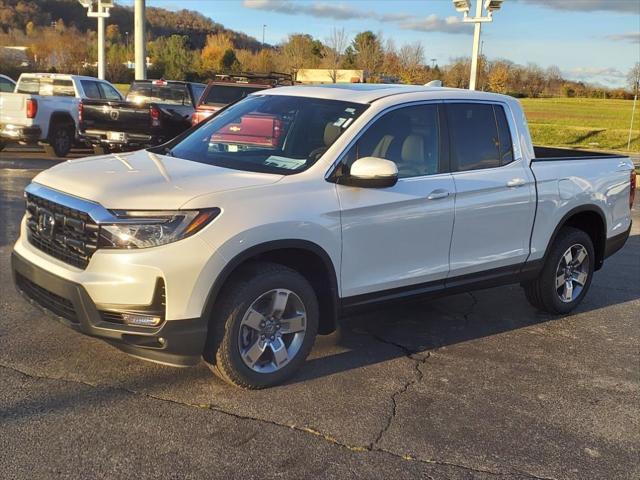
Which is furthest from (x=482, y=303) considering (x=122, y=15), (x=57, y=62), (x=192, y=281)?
(x=122, y=15)

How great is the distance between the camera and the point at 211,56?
2896 inches

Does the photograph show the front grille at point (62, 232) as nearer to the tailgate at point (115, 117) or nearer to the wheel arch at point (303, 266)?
the wheel arch at point (303, 266)

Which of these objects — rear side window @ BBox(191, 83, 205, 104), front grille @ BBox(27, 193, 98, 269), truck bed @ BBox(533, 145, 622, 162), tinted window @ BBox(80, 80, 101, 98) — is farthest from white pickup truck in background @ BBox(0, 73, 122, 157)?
front grille @ BBox(27, 193, 98, 269)

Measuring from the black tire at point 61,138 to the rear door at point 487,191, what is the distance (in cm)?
1231

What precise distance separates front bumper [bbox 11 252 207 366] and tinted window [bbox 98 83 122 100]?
1430 centimetres

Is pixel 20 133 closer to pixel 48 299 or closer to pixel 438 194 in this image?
pixel 48 299

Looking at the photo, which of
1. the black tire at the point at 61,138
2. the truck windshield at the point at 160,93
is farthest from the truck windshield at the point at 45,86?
the truck windshield at the point at 160,93

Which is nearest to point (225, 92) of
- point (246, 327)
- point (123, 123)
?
point (123, 123)

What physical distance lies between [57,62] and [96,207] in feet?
232

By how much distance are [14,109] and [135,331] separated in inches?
490

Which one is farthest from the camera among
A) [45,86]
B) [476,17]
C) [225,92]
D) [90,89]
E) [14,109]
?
[476,17]

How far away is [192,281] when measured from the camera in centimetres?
364

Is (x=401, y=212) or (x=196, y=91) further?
(x=196, y=91)

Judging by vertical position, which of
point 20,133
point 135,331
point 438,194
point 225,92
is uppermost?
point 225,92
